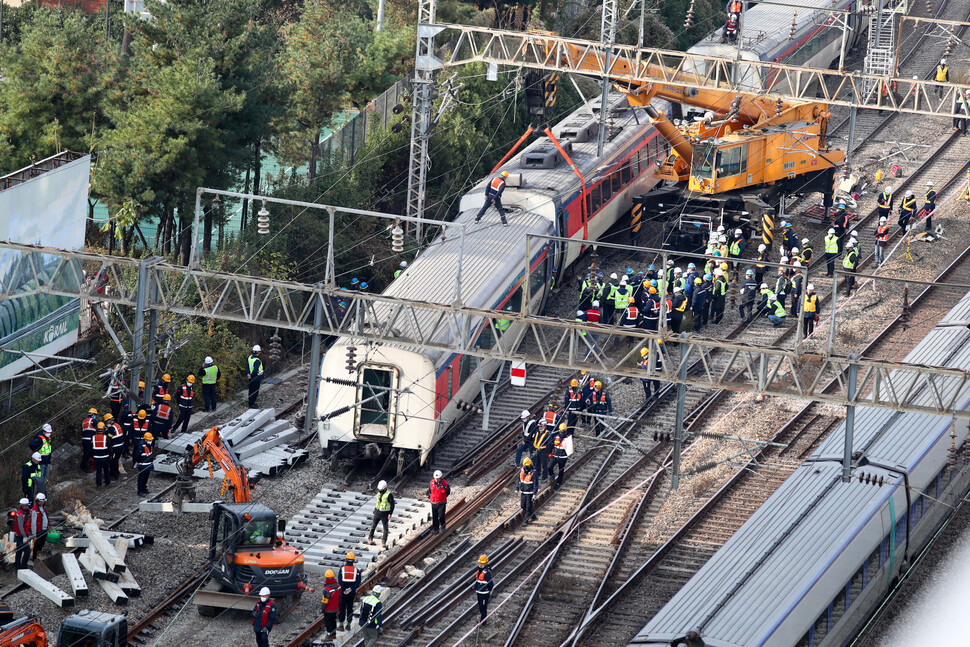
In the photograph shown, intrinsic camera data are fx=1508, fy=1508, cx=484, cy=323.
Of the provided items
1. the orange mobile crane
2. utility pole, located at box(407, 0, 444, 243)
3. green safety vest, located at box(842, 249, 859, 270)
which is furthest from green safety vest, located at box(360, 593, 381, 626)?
the orange mobile crane

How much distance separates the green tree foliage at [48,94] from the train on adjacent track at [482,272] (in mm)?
10312

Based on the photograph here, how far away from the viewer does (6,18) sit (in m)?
49.3

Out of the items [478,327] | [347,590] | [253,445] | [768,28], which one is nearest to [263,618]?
[347,590]

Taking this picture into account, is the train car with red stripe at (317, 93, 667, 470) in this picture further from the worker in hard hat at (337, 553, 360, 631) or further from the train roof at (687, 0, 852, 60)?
the train roof at (687, 0, 852, 60)

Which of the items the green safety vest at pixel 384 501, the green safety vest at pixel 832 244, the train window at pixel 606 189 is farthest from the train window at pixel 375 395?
the green safety vest at pixel 832 244

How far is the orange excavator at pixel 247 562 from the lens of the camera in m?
25.9

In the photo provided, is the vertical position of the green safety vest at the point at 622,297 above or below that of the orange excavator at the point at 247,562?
above

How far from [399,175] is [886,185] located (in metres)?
15.5

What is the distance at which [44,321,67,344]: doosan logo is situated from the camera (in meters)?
33.1

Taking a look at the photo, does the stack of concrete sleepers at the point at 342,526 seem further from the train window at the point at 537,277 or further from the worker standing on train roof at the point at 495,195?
the worker standing on train roof at the point at 495,195

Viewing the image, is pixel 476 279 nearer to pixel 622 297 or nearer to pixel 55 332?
pixel 622 297

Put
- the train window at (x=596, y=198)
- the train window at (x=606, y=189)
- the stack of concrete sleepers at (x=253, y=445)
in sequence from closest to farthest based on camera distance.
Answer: the stack of concrete sleepers at (x=253, y=445)
the train window at (x=596, y=198)
the train window at (x=606, y=189)

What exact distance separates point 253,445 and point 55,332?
5234 millimetres

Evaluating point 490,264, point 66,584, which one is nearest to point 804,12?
point 490,264
